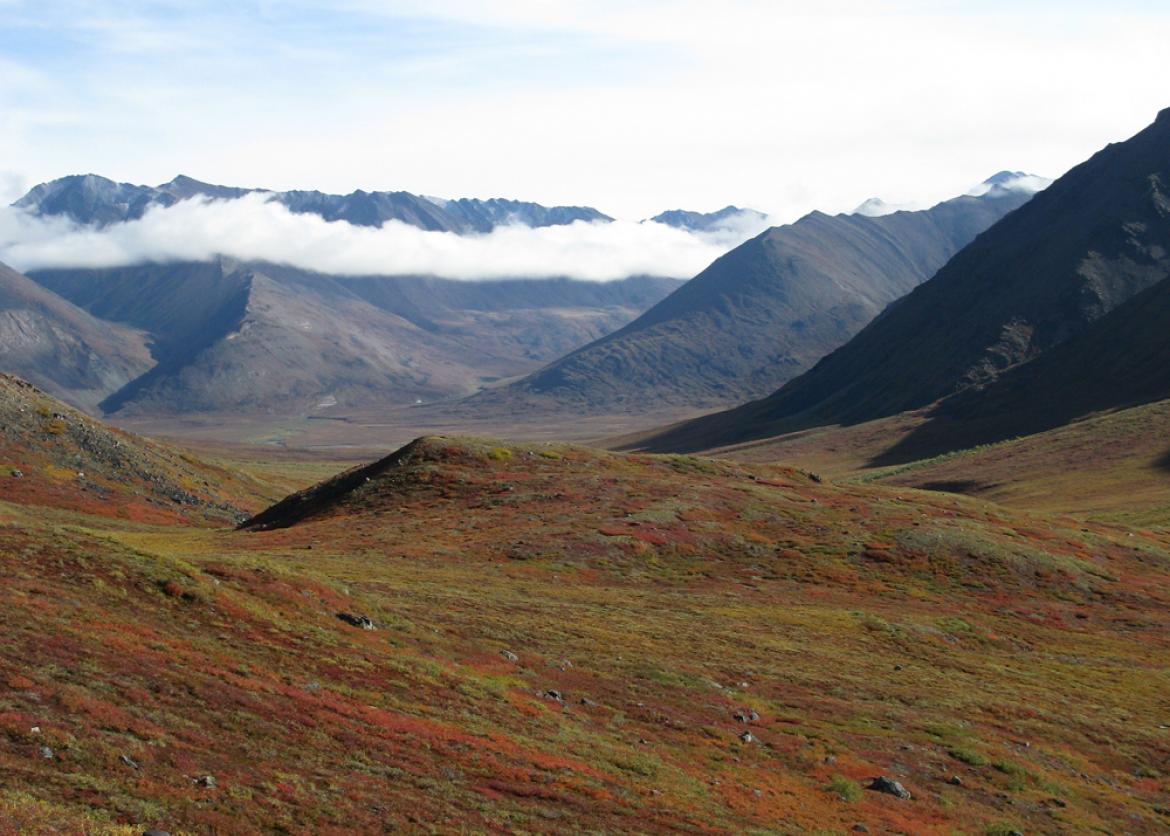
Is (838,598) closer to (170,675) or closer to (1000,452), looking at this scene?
(170,675)

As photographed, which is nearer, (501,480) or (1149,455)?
(501,480)

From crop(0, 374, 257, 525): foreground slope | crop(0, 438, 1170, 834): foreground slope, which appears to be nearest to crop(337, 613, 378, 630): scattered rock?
crop(0, 438, 1170, 834): foreground slope

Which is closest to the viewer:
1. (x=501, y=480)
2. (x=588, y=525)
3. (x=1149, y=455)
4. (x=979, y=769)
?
(x=979, y=769)

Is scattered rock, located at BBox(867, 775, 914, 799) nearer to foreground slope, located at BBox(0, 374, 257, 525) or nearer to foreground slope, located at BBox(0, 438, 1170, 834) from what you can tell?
foreground slope, located at BBox(0, 438, 1170, 834)

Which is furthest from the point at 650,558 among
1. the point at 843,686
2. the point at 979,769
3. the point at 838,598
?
the point at 979,769

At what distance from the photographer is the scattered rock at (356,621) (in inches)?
1608

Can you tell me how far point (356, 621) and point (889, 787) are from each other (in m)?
18.5

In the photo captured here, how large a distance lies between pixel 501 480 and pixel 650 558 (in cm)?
2211

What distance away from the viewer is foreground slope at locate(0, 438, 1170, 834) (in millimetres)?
25703

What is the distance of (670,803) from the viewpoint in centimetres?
2962

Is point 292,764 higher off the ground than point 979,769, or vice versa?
point 292,764

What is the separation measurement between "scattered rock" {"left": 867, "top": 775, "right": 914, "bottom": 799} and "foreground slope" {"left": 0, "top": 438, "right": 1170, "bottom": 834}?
0.43 meters

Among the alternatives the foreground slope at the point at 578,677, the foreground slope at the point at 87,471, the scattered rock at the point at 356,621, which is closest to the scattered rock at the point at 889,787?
the foreground slope at the point at 578,677

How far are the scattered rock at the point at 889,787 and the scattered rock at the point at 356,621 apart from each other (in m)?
17.5
